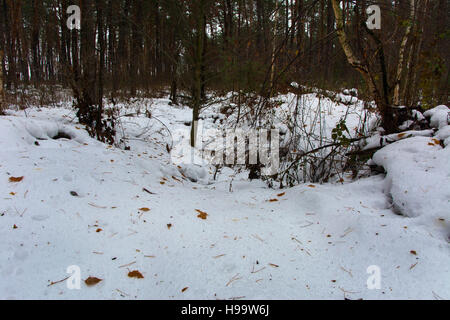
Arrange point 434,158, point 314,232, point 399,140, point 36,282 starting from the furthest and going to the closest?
point 399,140 < point 434,158 < point 314,232 < point 36,282

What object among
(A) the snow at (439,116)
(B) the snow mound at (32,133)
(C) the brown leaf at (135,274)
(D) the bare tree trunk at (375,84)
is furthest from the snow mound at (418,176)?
(B) the snow mound at (32,133)

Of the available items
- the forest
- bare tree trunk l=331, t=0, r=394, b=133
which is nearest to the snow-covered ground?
the forest

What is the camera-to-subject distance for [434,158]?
73.0 inches

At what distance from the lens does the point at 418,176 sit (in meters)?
1.70

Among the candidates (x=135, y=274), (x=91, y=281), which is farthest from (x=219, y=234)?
(x=91, y=281)

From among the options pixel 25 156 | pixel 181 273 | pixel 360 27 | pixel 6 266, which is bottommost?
pixel 181 273

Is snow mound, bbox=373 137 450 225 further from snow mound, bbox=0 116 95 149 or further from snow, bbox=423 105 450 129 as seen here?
snow mound, bbox=0 116 95 149

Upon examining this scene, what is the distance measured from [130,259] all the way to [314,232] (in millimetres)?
1102

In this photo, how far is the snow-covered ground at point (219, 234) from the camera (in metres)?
1.10

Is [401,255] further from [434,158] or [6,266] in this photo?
[6,266]

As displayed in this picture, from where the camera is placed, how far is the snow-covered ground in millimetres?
1104

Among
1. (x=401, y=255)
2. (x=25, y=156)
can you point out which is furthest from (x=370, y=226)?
(x=25, y=156)

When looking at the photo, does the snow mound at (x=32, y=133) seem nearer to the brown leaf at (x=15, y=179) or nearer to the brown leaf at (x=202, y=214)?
the brown leaf at (x=15, y=179)

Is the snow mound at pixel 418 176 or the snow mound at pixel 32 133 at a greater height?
the snow mound at pixel 32 133
